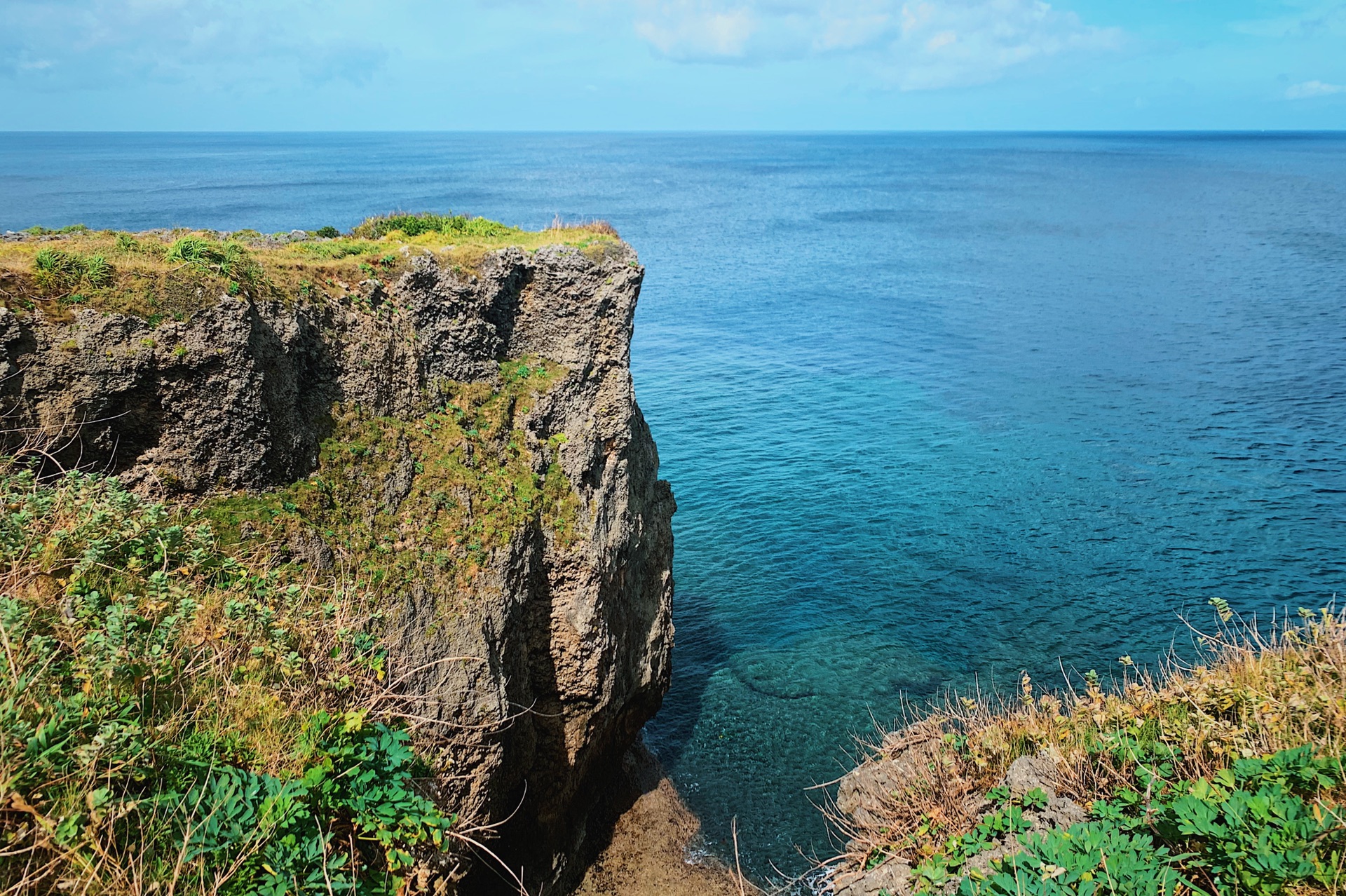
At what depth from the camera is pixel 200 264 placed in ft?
55.9

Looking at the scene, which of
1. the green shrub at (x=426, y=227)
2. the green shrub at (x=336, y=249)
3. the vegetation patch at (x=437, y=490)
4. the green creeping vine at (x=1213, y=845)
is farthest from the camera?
the green shrub at (x=426, y=227)

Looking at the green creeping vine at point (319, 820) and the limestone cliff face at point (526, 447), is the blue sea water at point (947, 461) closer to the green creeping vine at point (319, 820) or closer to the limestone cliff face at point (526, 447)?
the limestone cliff face at point (526, 447)

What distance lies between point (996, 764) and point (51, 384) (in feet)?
59.9

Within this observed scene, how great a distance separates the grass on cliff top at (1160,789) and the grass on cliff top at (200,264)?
1515 cm

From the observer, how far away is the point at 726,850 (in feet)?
68.5

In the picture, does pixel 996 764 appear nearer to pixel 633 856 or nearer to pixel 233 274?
pixel 633 856

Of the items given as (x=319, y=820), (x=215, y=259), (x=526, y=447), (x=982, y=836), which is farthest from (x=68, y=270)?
(x=982, y=836)

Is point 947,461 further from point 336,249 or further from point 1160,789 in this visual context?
point 1160,789

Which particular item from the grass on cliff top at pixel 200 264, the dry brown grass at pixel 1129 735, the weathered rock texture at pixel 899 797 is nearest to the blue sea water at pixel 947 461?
the weathered rock texture at pixel 899 797

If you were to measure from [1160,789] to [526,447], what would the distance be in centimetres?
1480

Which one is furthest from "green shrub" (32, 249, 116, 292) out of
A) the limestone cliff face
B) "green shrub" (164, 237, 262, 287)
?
"green shrub" (164, 237, 262, 287)

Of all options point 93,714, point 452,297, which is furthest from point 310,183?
point 93,714

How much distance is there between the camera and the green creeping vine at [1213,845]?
8648mm

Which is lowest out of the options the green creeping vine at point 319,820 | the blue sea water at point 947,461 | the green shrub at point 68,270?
the blue sea water at point 947,461
